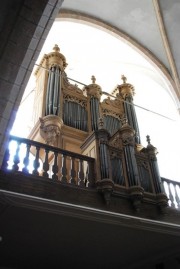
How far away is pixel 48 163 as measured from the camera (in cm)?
566

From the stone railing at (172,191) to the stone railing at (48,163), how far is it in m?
Answer: 1.83

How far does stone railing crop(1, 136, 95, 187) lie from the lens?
521cm

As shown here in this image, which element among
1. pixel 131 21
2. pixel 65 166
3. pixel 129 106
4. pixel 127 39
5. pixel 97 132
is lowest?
pixel 65 166

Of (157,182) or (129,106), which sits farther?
(129,106)

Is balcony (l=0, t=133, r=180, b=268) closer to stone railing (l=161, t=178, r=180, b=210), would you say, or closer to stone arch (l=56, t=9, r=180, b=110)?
stone railing (l=161, t=178, r=180, b=210)

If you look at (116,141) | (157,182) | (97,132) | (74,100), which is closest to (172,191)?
(157,182)

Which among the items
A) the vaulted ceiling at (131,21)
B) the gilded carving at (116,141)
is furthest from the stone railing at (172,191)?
the vaulted ceiling at (131,21)

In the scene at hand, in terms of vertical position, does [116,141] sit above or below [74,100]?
below

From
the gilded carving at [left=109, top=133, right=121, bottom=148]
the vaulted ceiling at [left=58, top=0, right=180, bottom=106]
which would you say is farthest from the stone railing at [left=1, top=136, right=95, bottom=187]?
the vaulted ceiling at [left=58, top=0, right=180, bottom=106]

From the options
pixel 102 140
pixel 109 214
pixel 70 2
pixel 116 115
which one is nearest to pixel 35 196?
pixel 109 214

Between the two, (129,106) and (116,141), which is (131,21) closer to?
(129,106)

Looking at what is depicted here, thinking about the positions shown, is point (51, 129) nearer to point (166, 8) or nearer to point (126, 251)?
point (126, 251)

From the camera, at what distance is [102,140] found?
6.36m

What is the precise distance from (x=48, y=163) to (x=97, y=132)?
129 centimetres
